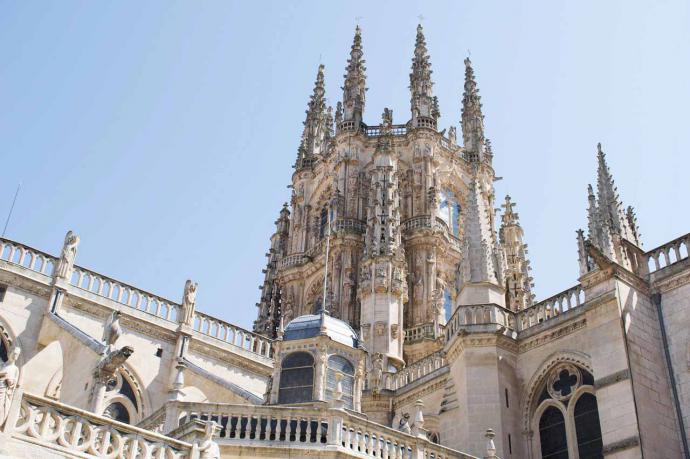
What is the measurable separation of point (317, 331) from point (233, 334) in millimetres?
9759

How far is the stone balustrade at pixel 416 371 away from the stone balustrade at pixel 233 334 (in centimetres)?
474

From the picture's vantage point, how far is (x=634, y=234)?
2250 cm

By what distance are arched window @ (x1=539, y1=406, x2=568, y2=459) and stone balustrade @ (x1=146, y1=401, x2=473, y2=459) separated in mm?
6127

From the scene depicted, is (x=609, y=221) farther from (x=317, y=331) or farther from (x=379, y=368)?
(x=379, y=368)

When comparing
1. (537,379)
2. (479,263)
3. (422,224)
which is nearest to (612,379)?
(537,379)

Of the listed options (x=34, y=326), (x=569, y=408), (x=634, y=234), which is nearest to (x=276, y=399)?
(x=569, y=408)

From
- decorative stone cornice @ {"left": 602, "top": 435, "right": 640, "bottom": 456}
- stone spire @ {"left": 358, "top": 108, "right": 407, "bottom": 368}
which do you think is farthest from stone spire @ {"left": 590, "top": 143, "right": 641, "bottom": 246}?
stone spire @ {"left": 358, "top": 108, "right": 407, "bottom": 368}

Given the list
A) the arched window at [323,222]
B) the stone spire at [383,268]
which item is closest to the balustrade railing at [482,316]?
the stone spire at [383,268]

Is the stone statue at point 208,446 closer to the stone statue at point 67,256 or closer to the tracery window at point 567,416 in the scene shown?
the tracery window at point 567,416

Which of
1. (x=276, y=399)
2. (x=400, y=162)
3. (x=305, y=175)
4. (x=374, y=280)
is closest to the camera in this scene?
(x=276, y=399)

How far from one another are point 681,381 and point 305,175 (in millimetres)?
31012

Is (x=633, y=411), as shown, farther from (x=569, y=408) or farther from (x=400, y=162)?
(x=400, y=162)

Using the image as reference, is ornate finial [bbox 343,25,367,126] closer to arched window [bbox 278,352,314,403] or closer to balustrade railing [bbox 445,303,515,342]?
balustrade railing [bbox 445,303,515,342]

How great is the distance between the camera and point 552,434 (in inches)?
810
